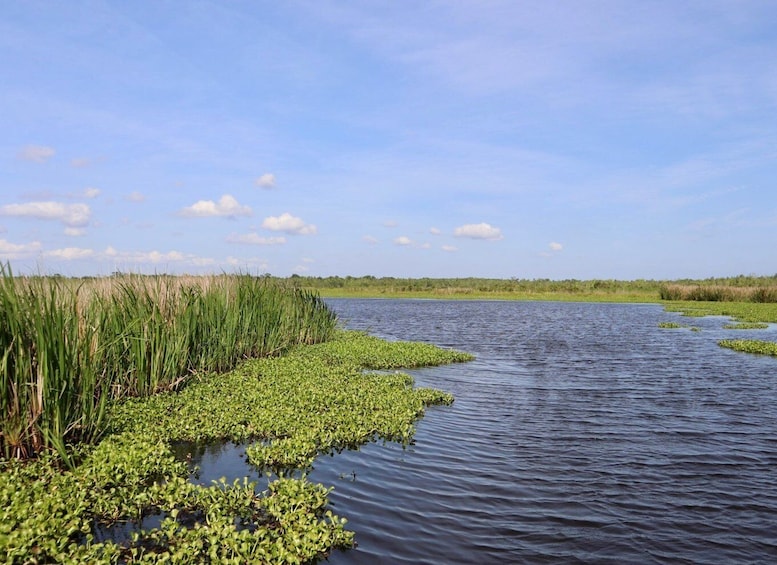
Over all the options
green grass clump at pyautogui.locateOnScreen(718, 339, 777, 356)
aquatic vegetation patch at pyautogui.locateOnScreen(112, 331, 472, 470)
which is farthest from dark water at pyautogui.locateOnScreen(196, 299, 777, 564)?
green grass clump at pyautogui.locateOnScreen(718, 339, 777, 356)

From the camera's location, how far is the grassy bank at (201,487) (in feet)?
22.2

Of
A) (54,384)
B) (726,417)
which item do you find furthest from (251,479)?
(726,417)

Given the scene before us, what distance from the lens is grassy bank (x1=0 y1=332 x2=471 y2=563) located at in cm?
676

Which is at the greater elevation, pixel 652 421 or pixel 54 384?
pixel 54 384

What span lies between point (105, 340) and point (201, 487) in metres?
4.97

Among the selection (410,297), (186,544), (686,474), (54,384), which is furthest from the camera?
(410,297)

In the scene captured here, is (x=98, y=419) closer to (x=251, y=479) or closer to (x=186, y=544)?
(x=251, y=479)

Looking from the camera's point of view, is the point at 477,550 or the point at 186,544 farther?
the point at 477,550

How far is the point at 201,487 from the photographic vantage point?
8508 mm

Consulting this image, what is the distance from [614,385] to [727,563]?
12742 mm

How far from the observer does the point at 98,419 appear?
10094 millimetres

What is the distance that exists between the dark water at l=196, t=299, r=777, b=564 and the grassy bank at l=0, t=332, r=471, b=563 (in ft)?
2.06

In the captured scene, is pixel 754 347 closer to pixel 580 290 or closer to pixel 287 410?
pixel 287 410

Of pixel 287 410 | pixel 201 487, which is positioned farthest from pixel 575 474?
pixel 201 487
